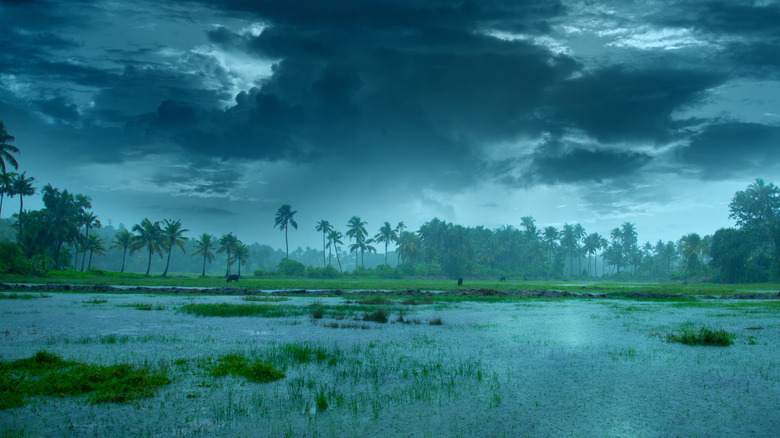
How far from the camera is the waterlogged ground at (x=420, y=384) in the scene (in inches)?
223

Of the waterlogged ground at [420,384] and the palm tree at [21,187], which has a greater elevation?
the palm tree at [21,187]

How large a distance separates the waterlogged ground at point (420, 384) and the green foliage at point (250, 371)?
18cm

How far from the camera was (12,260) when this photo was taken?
56.8 metres

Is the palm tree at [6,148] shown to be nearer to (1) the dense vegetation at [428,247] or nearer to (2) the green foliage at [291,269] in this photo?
(1) the dense vegetation at [428,247]

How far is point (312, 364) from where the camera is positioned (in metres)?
9.05

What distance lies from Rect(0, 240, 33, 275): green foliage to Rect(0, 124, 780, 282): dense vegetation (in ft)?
0.34

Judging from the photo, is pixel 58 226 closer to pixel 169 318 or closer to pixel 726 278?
pixel 169 318

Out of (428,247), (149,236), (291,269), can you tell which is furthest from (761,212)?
(149,236)

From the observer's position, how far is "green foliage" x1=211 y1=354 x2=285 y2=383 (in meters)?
7.77

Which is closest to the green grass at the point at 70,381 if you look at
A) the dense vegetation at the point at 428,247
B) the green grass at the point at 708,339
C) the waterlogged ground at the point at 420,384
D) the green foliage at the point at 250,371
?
the waterlogged ground at the point at 420,384

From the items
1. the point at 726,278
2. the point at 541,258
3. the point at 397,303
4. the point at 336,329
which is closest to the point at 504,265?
the point at 541,258

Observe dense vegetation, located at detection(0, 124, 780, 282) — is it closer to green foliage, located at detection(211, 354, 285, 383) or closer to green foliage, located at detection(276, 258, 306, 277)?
green foliage, located at detection(276, 258, 306, 277)

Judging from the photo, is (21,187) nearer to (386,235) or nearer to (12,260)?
(12,260)

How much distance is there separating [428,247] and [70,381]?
109 metres
